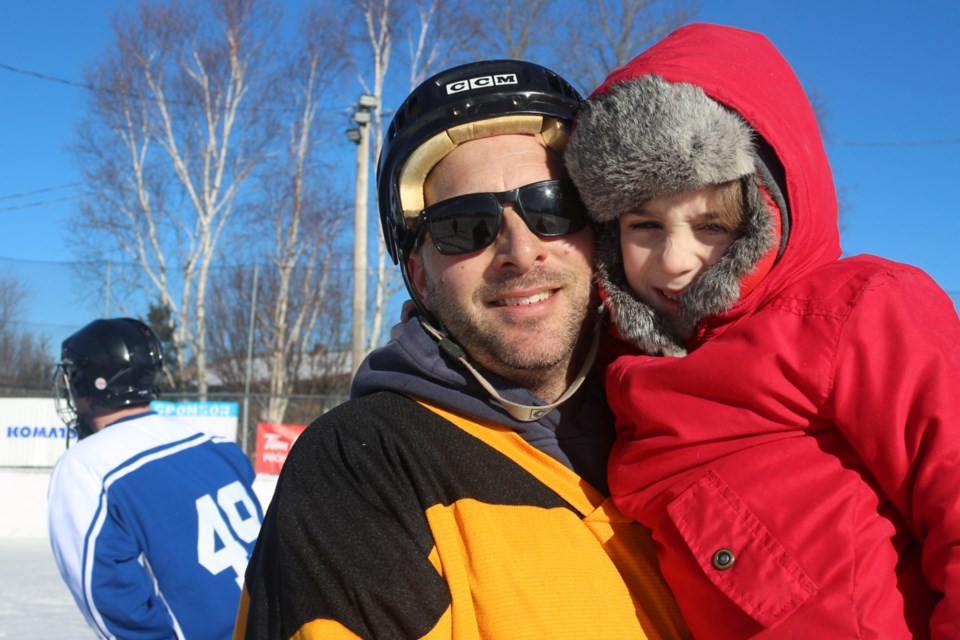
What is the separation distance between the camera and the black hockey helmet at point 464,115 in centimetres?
203

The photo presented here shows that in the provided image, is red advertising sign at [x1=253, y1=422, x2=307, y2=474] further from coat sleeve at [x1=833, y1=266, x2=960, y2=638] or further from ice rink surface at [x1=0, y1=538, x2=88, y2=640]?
coat sleeve at [x1=833, y1=266, x2=960, y2=638]

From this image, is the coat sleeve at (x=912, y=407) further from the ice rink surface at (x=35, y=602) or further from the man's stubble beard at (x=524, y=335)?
the ice rink surface at (x=35, y=602)

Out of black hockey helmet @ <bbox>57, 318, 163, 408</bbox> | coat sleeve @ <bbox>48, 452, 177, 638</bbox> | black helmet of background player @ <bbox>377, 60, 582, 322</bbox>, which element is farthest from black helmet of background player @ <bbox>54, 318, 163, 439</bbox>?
black helmet of background player @ <bbox>377, 60, 582, 322</bbox>

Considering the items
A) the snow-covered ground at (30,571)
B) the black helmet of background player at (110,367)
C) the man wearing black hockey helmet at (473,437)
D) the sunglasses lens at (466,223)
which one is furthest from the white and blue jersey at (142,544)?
the snow-covered ground at (30,571)

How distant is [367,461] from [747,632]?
0.70 metres

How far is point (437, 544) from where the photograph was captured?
1.55m

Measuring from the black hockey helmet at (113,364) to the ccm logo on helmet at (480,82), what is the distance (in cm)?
279

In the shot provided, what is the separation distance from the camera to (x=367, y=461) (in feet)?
5.37

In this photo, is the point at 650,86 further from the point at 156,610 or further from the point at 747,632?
the point at 156,610

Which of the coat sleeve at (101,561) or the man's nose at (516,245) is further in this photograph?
the coat sleeve at (101,561)

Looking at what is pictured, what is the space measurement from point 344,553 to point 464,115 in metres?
1.00

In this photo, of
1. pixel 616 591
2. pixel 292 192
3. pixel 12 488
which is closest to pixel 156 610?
pixel 616 591

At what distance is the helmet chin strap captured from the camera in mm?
1830

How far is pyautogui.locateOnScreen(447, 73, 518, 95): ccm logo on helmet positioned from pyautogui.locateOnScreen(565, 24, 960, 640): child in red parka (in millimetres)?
230
